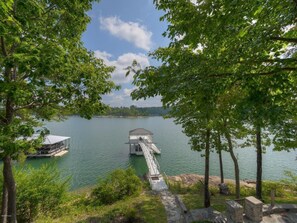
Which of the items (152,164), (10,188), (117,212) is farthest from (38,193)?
(152,164)

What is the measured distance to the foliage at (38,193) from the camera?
10172 mm

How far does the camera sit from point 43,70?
447 centimetres

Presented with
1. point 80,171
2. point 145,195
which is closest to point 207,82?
point 145,195

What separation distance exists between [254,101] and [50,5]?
6.43 m

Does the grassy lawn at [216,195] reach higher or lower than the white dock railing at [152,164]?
lower

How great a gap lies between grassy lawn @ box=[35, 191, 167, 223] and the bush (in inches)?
26.8

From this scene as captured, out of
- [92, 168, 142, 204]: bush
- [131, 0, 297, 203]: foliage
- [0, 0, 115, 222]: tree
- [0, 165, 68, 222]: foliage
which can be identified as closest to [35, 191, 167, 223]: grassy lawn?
[0, 165, 68, 222]: foliage

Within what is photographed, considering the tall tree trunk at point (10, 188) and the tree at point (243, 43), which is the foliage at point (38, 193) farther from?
the tree at point (243, 43)

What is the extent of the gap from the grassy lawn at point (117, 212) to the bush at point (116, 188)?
0.68 m

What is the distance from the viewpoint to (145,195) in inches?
559

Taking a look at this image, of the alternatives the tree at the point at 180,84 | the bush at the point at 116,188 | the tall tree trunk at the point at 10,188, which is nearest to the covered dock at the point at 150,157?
the bush at the point at 116,188

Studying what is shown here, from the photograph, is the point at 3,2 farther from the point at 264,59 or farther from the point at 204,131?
the point at 204,131

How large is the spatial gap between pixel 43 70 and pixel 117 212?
335 inches

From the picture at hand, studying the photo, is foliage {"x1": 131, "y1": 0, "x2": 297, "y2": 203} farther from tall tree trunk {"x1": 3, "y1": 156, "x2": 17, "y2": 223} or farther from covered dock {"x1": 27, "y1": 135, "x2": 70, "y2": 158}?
covered dock {"x1": 27, "y1": 135, "x2": 70, "y2": 158}
